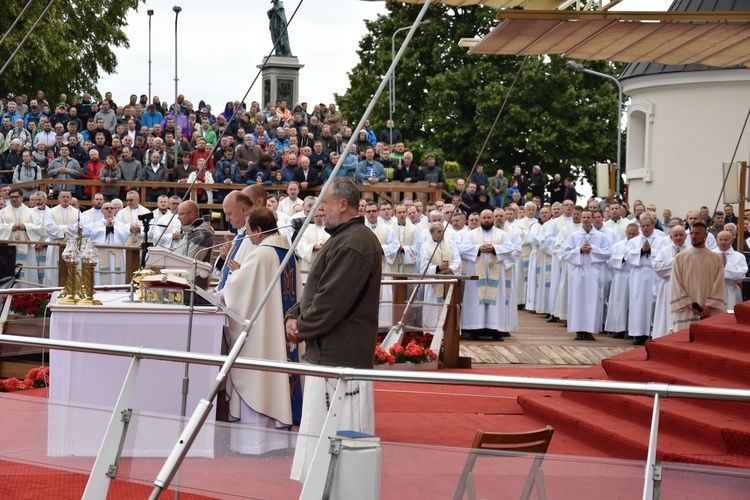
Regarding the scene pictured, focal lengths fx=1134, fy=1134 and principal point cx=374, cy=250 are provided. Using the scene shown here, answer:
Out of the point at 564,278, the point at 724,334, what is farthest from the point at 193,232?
the point at 564,278

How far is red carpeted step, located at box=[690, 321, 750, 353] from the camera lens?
945cm

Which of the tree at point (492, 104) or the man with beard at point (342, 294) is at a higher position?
the tree at point (492, 104)

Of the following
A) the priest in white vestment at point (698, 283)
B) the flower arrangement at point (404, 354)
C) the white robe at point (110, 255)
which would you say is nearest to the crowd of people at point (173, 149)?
the white robe at point (110, 255)

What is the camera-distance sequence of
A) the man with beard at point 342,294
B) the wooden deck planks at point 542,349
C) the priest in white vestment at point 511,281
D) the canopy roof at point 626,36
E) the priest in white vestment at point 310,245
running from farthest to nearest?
the priest in white vestment at point 511,281, the priest in white vestment at point 310,245, the wooden deck planks at point 542,349, the canopy roof at point 626,36, the man with beard at point 342,294

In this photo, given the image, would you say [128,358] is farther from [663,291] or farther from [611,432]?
[663,291]

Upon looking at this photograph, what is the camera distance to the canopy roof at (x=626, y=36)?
9.28 metres

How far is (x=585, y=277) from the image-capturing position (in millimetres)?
17625

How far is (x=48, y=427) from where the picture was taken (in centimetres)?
516

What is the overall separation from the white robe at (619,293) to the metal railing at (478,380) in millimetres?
12774

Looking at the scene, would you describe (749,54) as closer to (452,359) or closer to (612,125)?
(452,359)

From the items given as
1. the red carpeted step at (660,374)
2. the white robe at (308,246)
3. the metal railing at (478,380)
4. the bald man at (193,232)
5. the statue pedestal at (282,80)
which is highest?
the statue pedestal at (282,80)

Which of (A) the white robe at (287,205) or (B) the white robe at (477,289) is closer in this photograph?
(B) the white robe at (477,289)

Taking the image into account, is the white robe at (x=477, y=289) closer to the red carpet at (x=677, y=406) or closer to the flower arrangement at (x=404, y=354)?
the flower arrangement at (x=404, y=354)

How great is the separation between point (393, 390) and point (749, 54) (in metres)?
4.60
